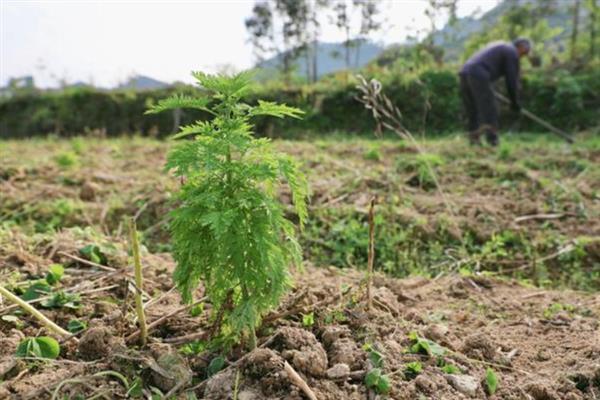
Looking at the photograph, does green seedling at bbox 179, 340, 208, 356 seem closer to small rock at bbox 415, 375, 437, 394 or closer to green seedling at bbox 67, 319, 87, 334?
green seedling at bbox 67, 319, 87, 334

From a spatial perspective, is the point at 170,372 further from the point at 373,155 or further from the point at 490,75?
the point at 490,75

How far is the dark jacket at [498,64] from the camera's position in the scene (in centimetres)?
842

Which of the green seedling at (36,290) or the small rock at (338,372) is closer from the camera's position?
the small rock at (338,372)

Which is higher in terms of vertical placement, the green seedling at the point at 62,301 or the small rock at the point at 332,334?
the green seedling at the point at 62,301

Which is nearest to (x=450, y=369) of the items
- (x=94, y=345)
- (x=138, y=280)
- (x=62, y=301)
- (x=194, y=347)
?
(x=194, y=347)

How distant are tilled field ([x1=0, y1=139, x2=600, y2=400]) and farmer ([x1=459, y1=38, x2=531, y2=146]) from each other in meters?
2.42

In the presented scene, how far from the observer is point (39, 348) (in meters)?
1.92

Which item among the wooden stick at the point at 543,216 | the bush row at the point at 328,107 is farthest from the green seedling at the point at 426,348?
the bush row at the point at 328,107

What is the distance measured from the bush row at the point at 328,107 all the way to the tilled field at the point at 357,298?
5512 millimetres

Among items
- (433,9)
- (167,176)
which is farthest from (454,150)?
(433,9)

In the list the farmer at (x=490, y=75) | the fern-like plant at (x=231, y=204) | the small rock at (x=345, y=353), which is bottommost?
the small rock at (x=345, y=353)

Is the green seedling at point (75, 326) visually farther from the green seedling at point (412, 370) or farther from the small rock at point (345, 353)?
the green seedling at point (412, 370)

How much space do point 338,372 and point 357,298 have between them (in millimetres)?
536

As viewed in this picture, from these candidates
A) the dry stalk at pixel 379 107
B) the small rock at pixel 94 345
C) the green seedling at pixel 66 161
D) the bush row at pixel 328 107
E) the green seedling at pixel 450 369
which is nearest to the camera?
the small rock at pixel 94 345
